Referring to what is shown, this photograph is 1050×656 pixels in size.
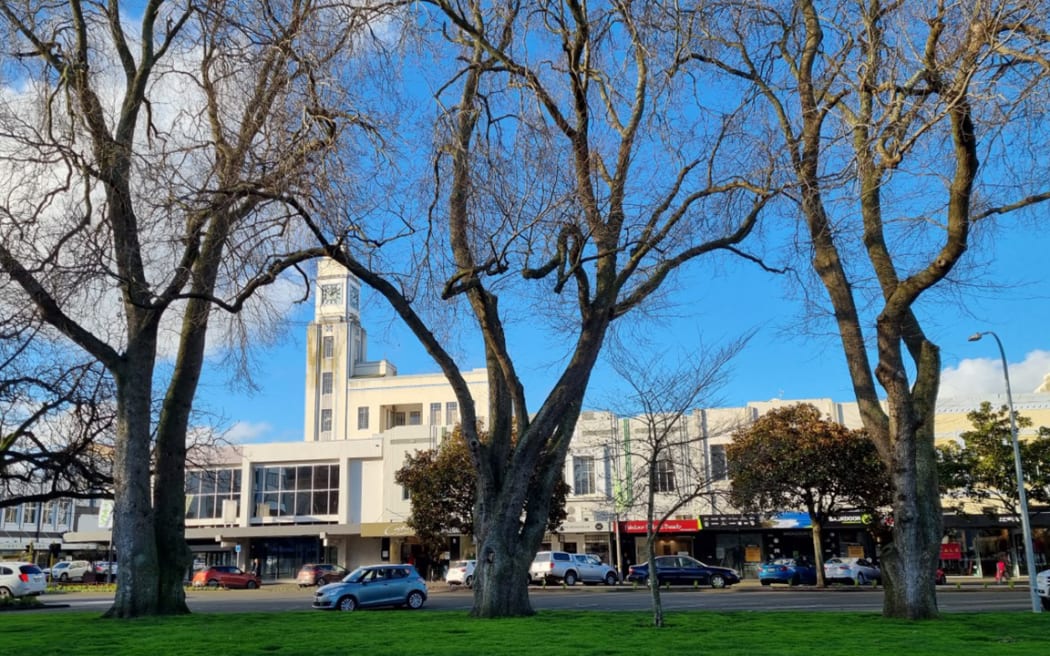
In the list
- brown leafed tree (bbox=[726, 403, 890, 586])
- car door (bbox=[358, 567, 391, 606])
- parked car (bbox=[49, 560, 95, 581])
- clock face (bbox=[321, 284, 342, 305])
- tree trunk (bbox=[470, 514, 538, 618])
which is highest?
clock face (bbox=[321, 284, 342, 305])

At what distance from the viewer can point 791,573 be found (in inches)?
1582

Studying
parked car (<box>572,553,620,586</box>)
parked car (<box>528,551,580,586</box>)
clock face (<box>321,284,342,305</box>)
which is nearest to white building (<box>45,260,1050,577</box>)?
parked car (<box>572,553,620,586</box>)

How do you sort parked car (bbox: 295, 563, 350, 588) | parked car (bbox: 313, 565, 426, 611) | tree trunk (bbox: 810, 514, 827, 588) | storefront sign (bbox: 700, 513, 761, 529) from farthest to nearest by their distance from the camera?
storefront sign (bbox: 700, 513, 761, 529), parked car (bbox: 295, 563, 350, 588), tree trunk (bbox: 810, 514, 827, 588), parked car (bbox: 313, 565, 426, 611)

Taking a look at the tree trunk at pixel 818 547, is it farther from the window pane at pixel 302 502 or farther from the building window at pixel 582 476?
the window pane at pixel 302 502

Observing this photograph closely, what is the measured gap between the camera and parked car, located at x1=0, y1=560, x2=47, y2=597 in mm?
37281

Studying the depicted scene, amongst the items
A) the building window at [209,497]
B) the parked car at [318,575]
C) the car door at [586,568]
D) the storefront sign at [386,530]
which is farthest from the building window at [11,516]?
the car door at [586,568]

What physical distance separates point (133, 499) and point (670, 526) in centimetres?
3599

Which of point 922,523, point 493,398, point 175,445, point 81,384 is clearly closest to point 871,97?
point 922,523

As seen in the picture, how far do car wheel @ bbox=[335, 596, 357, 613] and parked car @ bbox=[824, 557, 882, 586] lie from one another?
72.3 feet

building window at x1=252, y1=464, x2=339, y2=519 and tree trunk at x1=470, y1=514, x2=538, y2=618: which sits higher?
building window at x1=252, y1=464, x2=339, y2=519

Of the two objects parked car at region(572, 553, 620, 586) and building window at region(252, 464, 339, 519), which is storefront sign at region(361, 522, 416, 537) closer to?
building window at region(252, 464, 339, 519)

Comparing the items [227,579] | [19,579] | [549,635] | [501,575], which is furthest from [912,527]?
[227,579]

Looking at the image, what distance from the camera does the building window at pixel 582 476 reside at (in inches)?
2019

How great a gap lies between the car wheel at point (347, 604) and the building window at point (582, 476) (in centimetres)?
2430
